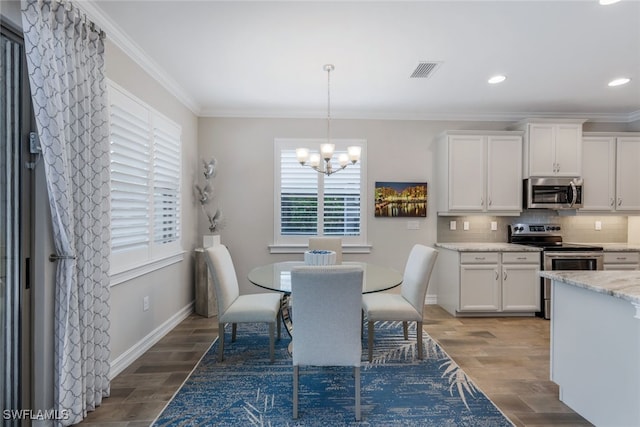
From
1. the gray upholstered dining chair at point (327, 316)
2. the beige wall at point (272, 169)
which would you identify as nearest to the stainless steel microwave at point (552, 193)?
the beige wall at point (272, 169)

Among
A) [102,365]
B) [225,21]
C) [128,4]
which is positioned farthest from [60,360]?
[225,21]

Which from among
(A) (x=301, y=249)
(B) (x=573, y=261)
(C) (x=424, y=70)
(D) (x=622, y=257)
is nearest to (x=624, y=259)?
(D) (x=622, y=257)

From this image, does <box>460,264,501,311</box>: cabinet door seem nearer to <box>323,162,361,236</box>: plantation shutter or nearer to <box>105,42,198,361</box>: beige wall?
<box>323,162,361,236</box>: plantation shutter

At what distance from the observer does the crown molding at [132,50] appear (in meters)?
2.23

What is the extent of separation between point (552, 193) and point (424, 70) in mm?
2577

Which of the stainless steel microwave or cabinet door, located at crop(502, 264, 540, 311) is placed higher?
the stainless steel microwave

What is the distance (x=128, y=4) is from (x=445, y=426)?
3477 mm

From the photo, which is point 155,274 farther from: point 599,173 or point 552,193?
point 599,173

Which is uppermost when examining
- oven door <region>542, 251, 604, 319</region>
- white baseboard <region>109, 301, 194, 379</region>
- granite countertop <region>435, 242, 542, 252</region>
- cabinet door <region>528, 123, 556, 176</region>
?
cabinet door <region>528, 123, 556, 176</region>

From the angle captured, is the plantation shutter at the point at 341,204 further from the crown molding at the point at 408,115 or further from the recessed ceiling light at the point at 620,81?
the recessed ceiling light at the point at 620,81

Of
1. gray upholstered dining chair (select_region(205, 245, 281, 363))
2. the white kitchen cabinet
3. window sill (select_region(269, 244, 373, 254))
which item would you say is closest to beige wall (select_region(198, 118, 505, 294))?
window sill (select_region(269, 244, 373, 254))

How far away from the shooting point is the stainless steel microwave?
4199mm

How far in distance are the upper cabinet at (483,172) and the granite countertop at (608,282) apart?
→ 2131mm

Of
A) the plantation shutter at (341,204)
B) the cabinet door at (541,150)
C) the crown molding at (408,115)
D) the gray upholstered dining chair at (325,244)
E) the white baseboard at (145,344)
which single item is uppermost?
the crown molding at (408,115)
